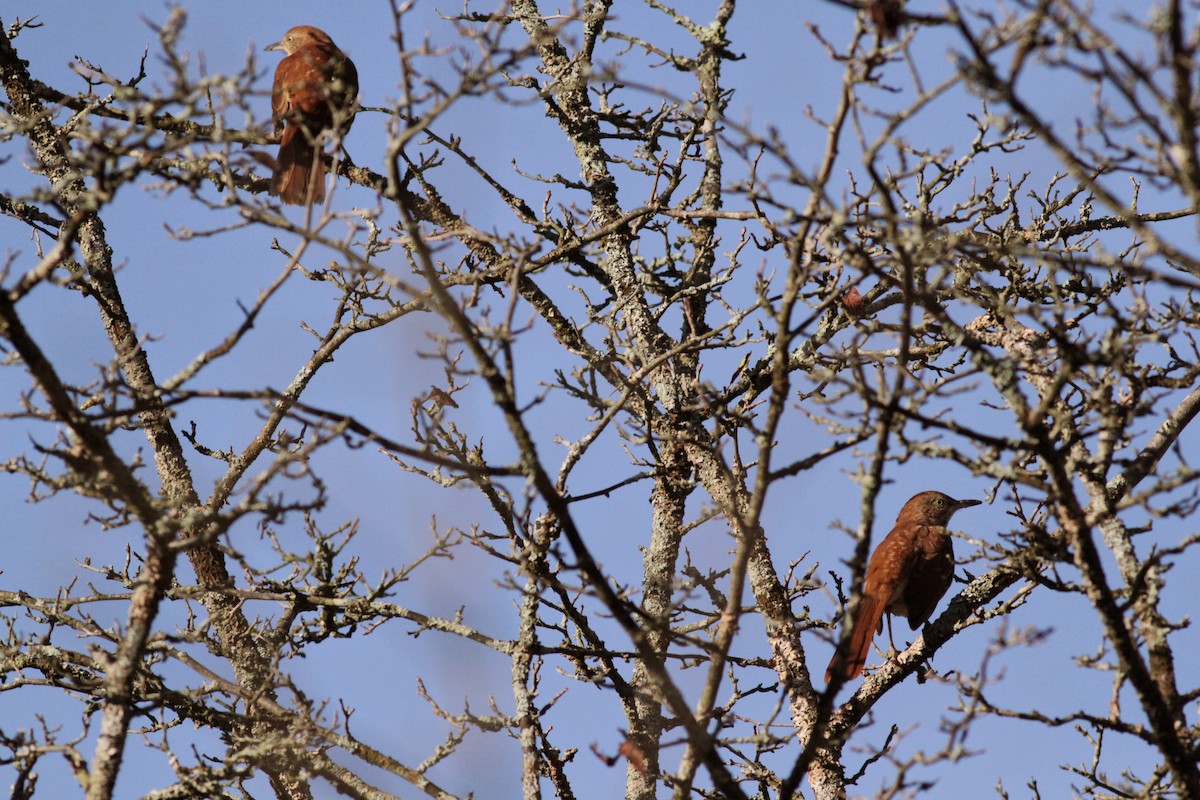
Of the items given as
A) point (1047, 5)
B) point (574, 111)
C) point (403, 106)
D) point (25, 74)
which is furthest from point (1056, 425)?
point (25, 74)

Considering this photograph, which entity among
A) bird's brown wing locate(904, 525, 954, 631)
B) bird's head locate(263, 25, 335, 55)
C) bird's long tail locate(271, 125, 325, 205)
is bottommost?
bird's brown wing locate(904, 525, 954, 631)

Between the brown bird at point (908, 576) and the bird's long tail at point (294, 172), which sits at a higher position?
the bird's long tail at point (294, 172)

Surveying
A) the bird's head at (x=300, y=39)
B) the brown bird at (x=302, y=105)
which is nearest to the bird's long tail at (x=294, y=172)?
the brown bird at (x=302, y=105)

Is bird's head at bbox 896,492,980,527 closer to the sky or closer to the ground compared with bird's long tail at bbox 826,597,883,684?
closer to the sky

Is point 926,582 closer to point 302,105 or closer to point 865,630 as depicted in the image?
point 865,630

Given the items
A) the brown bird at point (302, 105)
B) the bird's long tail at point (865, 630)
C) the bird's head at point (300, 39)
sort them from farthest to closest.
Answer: the bird's head at point (300, 39), the brown bird at point (302, 105), the bird's long tail at point (865, 630)

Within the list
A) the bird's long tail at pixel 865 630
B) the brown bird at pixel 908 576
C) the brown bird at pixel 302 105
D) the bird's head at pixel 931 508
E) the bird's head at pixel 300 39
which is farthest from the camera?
the bird's head at pixel 300 39

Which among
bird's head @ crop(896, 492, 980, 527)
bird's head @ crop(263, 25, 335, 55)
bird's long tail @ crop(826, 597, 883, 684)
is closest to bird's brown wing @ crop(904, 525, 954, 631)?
bird's long tail @ crop(826, 597, 883, 684)

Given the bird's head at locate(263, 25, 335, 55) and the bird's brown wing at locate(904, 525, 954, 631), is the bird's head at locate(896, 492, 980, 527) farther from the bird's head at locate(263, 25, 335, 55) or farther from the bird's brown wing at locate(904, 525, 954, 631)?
the bird's head at locate(263, 25, 335, 55)

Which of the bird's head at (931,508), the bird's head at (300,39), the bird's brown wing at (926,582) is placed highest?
the bird's head at (300,39)

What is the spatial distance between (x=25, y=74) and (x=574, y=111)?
281cm

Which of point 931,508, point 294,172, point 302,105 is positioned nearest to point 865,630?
point 931,508

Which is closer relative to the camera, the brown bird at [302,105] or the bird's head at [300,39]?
the brown bird at [302,105]

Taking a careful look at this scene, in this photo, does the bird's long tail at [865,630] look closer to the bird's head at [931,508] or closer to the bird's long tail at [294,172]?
the bird's head at [931,508]
